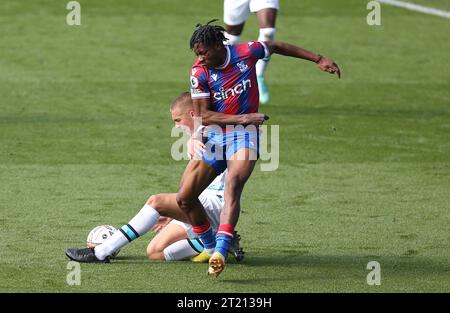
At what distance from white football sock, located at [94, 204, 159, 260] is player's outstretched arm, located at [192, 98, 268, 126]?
79cm

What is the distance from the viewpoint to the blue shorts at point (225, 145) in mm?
8383

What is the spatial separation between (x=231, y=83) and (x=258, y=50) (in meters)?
0.35

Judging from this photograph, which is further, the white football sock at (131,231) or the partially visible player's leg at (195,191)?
the white football sock at (131,231)

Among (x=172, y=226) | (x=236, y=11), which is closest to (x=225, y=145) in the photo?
(x=172, y=226)

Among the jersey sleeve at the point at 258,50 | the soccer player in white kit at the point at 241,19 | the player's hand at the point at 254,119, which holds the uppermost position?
the soccer player in white kit at the point at 241,19

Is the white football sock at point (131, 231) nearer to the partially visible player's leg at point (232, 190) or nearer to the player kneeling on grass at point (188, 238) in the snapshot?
the player kneeling on grass at point (188, 238)

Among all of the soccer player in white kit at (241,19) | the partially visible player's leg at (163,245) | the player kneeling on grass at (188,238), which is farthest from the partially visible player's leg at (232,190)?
the soccer player in white kit at (241,19)

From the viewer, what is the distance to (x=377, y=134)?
13914 mm

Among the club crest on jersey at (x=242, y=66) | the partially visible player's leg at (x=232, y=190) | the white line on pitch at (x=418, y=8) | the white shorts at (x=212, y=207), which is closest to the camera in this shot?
the partially visible player's leg at (x=232, y=190)

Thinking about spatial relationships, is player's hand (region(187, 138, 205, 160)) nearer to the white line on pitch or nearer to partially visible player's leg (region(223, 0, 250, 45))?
partially visible player's leg (region(223, 0, 250, 45))

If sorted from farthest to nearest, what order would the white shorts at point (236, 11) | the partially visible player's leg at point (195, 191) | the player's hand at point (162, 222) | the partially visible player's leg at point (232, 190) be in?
the white shorts at point (236, 11)
the player's hand at point (162, 222)
the partially visible player's leg at point (195, 191)
the partially visible player's leg at point (232, 190)

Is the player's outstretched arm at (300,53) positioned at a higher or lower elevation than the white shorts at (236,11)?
lower

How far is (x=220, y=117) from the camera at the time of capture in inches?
328
